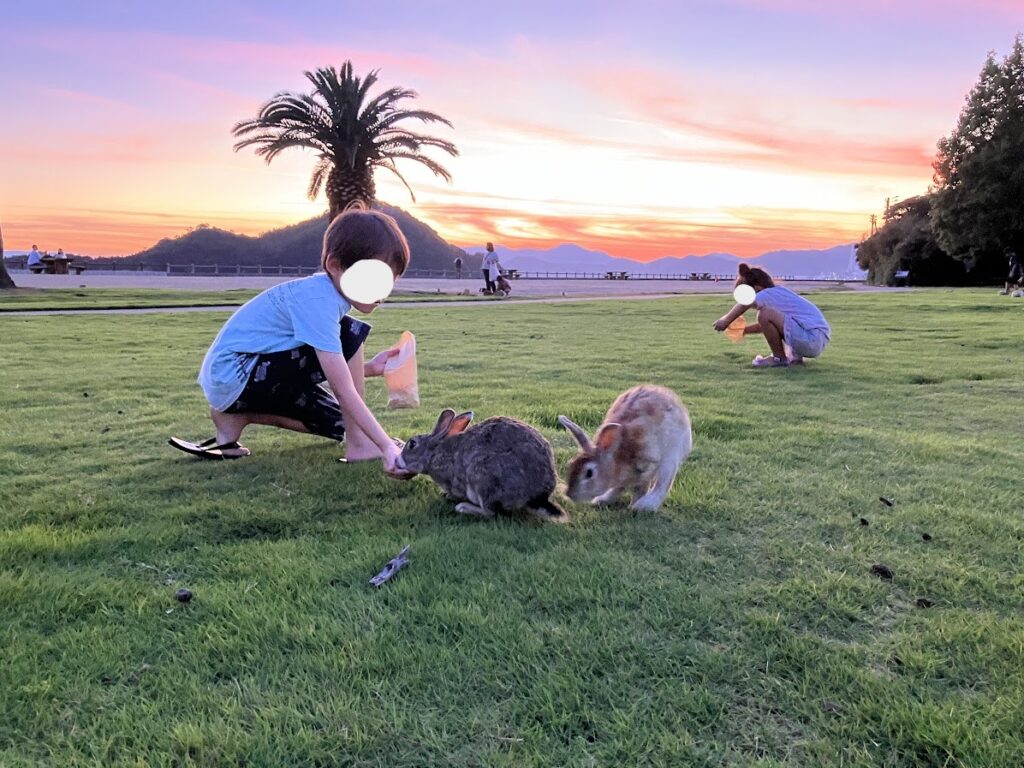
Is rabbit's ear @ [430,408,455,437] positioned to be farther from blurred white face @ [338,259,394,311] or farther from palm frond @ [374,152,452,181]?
palm frond @ [374,152,452,181]

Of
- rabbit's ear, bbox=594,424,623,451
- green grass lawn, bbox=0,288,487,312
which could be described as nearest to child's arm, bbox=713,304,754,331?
rabbit's ear, bbox=594,424,623,451

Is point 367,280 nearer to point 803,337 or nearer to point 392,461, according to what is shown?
point 392,461

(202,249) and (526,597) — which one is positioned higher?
(202,249)

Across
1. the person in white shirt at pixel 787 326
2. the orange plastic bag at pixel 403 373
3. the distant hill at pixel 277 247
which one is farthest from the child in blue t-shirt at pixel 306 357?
the distant hill at pixel 277 247

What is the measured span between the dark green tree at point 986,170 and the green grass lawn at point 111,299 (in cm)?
3015

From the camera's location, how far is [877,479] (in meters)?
4.51

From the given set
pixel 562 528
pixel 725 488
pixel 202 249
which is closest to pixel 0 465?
pixel 562 528

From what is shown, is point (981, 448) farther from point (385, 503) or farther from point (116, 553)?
point (116, 553)

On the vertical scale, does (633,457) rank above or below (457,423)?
below

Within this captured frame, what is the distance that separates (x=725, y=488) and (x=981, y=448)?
227 centimetres

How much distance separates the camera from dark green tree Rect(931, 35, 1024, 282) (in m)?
38.5

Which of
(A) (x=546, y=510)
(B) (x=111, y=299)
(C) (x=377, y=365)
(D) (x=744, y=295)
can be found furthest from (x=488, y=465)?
(B) (x=111, y=299)

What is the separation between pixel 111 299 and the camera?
71.8ft

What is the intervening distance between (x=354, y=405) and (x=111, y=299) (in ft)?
69.3
